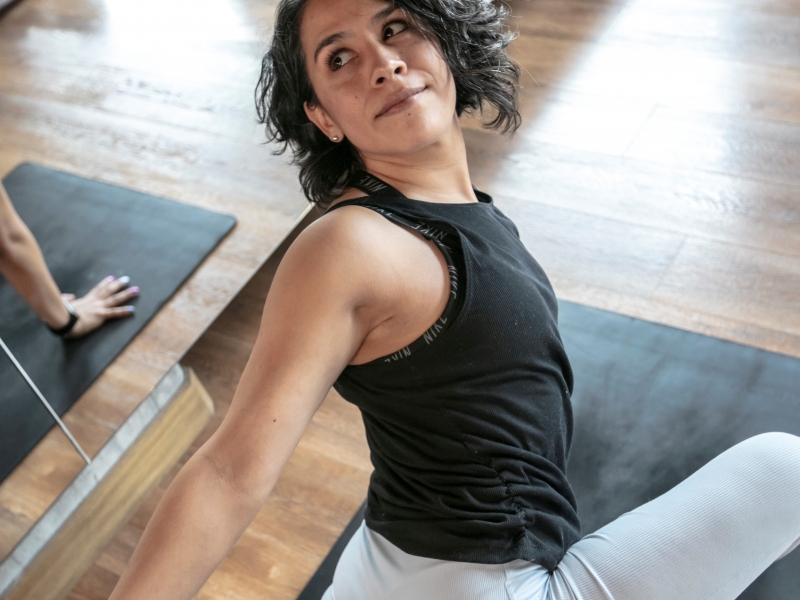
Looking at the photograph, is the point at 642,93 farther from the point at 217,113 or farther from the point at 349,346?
the point at 349,346

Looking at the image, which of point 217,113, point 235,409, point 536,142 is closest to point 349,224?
point 235,409

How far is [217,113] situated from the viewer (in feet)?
9.27

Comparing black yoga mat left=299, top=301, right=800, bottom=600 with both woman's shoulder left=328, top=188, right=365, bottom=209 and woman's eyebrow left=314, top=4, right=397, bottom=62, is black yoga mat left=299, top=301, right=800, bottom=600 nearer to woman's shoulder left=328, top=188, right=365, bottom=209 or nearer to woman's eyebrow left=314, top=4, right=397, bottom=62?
woman's shoulder left=328, top=188, right=365, bottom=209

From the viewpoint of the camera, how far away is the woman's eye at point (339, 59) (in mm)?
1191

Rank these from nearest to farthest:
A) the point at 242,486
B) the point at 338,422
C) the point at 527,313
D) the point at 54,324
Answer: the point at 242,486
the point at 527,313
the point at 54,324
the point at 338,422

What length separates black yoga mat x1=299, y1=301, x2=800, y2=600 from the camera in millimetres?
1574

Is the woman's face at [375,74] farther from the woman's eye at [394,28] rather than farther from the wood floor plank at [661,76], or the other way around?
the wood floor plank at [661,76]

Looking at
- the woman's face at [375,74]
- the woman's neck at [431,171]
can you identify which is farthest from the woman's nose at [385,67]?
the woman's neck at [431,171]

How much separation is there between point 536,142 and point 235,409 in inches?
76.9

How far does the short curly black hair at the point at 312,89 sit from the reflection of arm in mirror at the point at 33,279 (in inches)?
29.5

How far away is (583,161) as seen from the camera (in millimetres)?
2580

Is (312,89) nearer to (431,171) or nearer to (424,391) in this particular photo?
(431,171)

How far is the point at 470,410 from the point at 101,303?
1324 millimetres

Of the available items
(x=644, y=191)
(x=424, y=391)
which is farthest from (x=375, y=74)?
(x=644, y=191)
